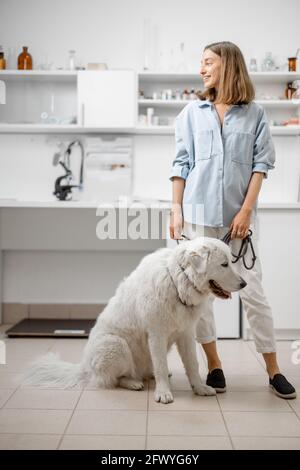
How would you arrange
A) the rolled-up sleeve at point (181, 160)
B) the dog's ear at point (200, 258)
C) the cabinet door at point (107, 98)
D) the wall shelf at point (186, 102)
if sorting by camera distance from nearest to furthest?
1. the dog's ear at point (200, 258)
2. the rolled-up sleeve at point (181, 160)
3. the cabinet door at point (107, 98)
4. the wall shelf at point (186, 102)

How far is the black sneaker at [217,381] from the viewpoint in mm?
2377

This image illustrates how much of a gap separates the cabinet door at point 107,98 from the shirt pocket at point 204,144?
164cm

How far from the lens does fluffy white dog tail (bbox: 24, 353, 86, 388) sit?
2.42 meters

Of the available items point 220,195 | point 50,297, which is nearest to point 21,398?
point 220,195

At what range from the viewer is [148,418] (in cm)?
200

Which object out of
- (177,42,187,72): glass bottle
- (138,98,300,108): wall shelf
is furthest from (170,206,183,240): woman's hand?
(177,42,187,72): glass bottle

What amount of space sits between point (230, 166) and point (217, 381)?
0.94 meters

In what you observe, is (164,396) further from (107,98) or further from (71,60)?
(71,60)

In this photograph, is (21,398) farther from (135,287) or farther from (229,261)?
(229,261)

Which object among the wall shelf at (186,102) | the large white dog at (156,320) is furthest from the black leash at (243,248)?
the wall shelf at (186,102)

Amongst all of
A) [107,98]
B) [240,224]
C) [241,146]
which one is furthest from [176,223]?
[107,98]

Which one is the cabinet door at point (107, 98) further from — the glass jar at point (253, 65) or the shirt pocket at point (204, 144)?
the shirt pocket at point (204, 144)

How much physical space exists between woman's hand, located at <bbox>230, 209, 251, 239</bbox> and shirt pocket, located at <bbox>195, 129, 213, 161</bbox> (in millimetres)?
281

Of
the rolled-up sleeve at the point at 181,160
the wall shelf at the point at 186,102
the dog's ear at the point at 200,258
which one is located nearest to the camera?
the dog's ear at the point at 200,258
